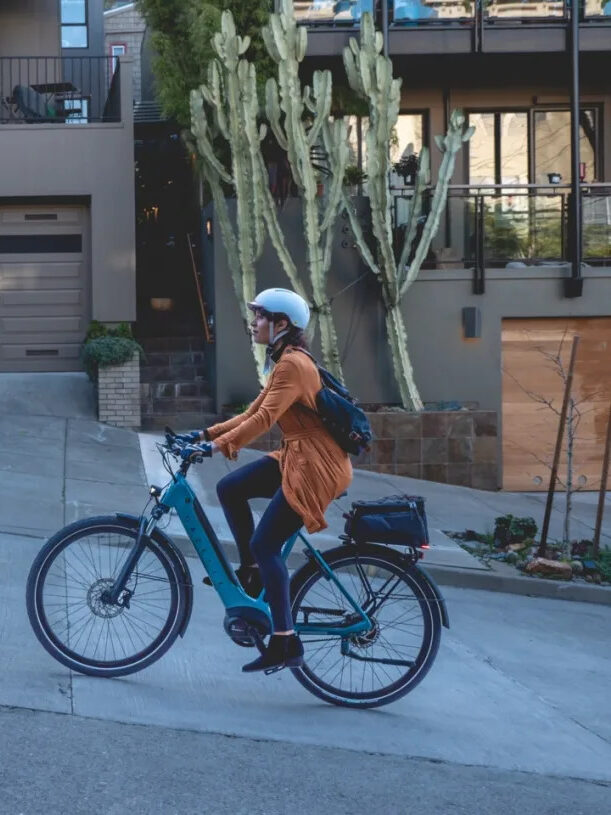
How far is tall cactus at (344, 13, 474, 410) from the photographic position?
1388 cm

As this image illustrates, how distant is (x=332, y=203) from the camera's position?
1413 centimetres

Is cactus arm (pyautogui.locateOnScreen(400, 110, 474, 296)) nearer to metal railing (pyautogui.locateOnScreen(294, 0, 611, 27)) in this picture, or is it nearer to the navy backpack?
metal railing (pyautogui.locateOnScreen(294, 0, 611, 27))

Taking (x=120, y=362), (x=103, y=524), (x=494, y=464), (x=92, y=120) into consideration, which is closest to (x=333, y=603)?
(x=103, y=524)

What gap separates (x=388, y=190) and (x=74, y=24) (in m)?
9.71

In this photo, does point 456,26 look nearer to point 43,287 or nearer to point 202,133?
point 202,133

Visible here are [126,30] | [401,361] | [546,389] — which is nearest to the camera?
[401,361]

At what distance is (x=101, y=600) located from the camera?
5746mm

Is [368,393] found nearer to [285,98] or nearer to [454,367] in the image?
[454,367]

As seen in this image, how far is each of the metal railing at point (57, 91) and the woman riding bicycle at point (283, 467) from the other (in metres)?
12.4

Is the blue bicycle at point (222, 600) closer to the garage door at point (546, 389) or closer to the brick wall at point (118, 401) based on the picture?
the brick wall at point (118, 401)

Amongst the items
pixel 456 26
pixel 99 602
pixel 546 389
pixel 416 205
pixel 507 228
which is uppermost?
pixel 456 26

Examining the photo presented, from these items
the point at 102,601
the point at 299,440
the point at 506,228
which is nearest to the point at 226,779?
the point at 102,601

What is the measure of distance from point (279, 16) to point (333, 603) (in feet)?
32.9

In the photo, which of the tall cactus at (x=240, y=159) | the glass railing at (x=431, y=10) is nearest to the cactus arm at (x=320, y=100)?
the tall cactus at (x=240, y=159)
